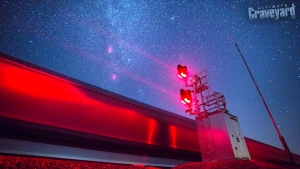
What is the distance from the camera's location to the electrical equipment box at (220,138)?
727cm

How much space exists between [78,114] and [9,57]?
2.26 metres

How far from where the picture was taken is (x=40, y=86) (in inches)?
178

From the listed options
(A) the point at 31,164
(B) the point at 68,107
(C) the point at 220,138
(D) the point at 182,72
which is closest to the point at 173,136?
(C) the point at 220,138

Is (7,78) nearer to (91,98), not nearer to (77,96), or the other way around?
(77,96)

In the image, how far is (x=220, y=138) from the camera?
7527mm

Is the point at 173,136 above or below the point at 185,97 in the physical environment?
below

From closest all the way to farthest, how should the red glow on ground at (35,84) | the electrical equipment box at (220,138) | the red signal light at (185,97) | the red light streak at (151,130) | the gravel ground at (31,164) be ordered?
the gravel ground at (31,164) < the red glow on ground at (35,84) < the red light streak at (151,130) < the electrical equipment box at (220,138) < the red signal light at (185,97)

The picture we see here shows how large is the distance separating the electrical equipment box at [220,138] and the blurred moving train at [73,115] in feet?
5.10

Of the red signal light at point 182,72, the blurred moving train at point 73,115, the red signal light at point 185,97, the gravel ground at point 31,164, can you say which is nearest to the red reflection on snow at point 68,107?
the blurred moving train at point 73,115

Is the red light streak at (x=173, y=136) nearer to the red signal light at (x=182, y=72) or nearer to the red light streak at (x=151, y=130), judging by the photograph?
the red light streak at (x=151, y=130)

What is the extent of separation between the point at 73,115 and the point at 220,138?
20.2 feet

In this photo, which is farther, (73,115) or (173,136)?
(173,136)

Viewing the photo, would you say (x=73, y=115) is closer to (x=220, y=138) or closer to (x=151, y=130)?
(x=151, y=130)

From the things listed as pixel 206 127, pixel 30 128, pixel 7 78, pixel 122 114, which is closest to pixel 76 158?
pixel 30 128
